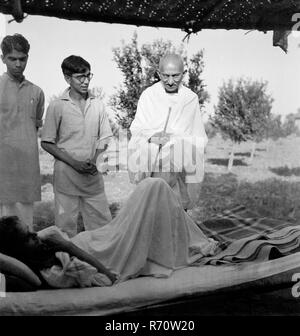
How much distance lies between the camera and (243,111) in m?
3.88

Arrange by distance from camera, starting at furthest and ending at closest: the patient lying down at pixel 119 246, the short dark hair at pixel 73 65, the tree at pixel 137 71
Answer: the tree at pixel 137 71 < the short dark hair at pixel 73 65 < the patient lying down at pixel 119 246

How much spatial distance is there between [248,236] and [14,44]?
182cm

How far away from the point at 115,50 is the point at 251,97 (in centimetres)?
92

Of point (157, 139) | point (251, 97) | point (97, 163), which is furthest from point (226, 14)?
point (97, 163)

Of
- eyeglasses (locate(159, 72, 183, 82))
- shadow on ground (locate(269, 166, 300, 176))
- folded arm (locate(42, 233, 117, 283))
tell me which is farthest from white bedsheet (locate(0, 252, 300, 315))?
eyeglasses (locate(159, 72, 183, 82))

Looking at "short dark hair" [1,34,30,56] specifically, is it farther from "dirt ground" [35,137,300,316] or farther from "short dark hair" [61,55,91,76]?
"dirt ground" [35,137,300,316]

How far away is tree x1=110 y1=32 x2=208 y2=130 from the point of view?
12.0 feet

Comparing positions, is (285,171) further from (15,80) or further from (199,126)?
(15,80)

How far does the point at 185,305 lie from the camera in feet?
11.1

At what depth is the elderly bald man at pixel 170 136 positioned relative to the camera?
11.9 feet

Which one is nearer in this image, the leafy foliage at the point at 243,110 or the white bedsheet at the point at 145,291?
the white bedsheet at the point at 145,291

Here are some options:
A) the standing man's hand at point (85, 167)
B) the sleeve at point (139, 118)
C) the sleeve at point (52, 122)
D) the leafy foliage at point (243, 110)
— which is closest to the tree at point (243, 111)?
the leafy foliage at point (243, 110)

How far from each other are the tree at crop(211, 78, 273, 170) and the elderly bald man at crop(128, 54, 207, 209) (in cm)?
18

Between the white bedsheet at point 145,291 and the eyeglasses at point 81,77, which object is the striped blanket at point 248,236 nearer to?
the white bedsheet at point 145,291
